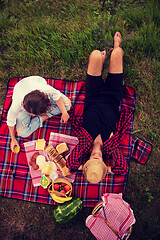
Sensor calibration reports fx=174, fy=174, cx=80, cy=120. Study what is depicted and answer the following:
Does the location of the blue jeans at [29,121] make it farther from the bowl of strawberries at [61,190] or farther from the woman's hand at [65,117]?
the bowl of strawberries at [61,190]

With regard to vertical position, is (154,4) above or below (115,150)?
above

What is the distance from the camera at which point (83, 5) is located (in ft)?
11.8

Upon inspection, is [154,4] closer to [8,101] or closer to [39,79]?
[39,79]

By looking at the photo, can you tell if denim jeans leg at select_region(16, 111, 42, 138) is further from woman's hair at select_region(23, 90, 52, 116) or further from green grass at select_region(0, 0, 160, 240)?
green grass at select_region(0, 0, 160, 240)

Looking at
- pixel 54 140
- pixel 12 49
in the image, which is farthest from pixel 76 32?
pixel 54 140

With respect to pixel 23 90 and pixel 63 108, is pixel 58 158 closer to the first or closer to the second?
pixel 63 108

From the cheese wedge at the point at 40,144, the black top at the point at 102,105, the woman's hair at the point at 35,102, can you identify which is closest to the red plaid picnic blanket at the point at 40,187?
the cheese wedge at the point at 40,144

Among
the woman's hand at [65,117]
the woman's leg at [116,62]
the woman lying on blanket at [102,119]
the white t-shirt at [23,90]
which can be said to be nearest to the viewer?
the white t-shirt at [23,90]

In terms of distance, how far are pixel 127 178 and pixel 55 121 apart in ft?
5.68

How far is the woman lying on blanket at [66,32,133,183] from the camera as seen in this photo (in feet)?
9.19

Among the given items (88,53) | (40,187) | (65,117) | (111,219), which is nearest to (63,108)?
(65,117)

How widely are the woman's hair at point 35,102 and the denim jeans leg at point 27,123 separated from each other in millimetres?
604

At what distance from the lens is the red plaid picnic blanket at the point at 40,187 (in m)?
3.18

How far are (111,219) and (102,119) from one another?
165cm
